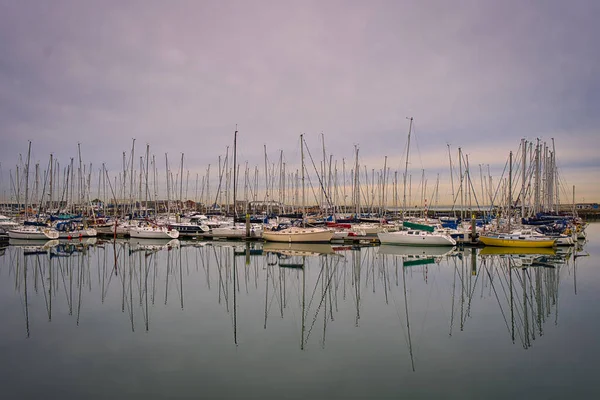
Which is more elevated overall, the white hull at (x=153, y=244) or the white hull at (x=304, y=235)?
the white hull at (x=304, y=235)

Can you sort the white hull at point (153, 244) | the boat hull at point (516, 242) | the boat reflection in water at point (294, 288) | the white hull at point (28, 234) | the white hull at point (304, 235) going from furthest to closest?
1. the white hull at point (28, 234)
2. the white hull at point (304, 235)
3. the white hull at point (153, 244)
4. the boat hull at point (516, 242)
5. the boat reflection in water at point (294, 288)

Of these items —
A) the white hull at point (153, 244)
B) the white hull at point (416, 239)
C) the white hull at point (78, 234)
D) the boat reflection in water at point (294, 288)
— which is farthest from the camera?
the white hull at point (78, 234)

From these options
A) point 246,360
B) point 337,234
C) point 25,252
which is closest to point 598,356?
point 246,360

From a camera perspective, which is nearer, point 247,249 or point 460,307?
point 460,307

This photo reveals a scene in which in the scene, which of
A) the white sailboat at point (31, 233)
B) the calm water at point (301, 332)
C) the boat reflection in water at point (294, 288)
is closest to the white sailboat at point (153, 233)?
the white sailboat at point (31, 233)

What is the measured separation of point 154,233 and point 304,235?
1693cm

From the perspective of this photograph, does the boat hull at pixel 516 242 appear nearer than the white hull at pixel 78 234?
Yes

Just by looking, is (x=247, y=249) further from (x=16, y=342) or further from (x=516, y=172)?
(x=516, y=172)

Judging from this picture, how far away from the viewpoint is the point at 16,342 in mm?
10891

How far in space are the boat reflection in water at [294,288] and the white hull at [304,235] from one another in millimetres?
5788

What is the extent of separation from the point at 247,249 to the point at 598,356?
28213mm

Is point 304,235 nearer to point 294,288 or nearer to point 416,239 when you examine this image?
point 416,239

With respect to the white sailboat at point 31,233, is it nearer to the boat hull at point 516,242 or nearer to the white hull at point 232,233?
the white hull at point 232,233

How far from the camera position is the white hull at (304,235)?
38312 millimetres
